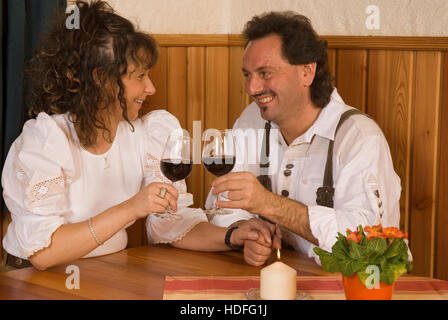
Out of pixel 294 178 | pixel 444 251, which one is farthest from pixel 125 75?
pixel 444 251

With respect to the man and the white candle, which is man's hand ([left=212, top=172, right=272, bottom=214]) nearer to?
the man

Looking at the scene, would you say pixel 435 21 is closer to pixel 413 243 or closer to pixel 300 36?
pixel 300 36

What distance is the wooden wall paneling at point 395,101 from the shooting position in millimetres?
2223

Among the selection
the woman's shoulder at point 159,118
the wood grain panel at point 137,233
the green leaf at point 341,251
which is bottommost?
the wood grain panel at point 137,233

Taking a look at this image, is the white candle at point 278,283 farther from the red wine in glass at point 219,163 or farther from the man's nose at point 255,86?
the man's nose at point 255,86

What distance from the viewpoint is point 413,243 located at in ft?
7.46

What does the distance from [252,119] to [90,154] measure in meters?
0.66

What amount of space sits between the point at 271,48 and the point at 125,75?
20.3 inches

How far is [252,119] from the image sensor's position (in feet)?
7.24

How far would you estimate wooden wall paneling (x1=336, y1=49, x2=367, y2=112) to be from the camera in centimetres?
231

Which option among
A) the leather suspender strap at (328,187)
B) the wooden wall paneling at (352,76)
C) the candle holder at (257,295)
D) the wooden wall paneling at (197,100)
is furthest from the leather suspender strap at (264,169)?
the candle holder at (257,295)

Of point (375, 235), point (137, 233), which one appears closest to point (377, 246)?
point (375, 235)

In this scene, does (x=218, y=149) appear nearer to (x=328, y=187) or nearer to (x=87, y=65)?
(x=328, y=187)

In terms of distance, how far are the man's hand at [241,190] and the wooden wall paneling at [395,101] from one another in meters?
0.86
